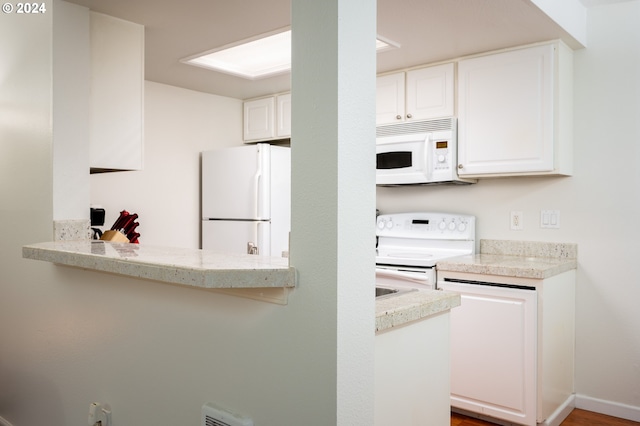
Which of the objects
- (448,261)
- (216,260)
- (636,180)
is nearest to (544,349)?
(448,261)

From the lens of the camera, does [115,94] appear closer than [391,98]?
Yes

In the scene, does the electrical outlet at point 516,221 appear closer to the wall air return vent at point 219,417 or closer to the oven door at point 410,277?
the oven door at point 410,277

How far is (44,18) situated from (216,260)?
5.15ft

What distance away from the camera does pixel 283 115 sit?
167 inches

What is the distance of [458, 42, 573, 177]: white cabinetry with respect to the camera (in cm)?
293

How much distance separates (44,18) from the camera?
2.22m

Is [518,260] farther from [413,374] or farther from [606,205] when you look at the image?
[413,374]

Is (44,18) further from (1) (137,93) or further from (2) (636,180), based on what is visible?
(2) (636,180)

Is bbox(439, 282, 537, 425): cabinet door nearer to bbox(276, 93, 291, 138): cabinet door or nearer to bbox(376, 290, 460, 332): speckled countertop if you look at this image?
bbox(376, 290, 460, 332): speckled countertop

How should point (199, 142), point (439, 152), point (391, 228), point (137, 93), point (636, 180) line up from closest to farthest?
point (137, 93) → point (636, 180) → point (439, 152) → point (391, 228) → point (199, 142)

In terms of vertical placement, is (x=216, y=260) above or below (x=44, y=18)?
below

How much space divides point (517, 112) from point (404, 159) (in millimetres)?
795

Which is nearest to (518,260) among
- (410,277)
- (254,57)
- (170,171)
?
(410,277)

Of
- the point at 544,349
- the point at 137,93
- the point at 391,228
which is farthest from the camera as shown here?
the point at 391,228
